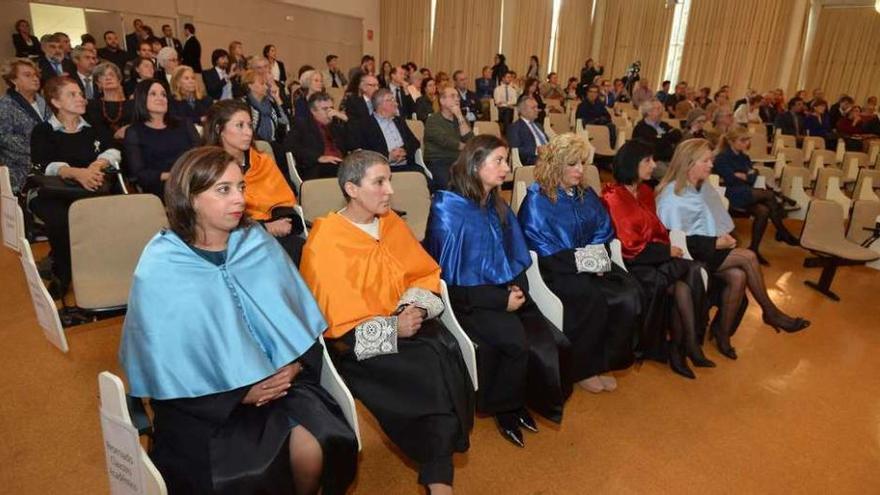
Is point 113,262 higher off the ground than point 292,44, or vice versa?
point 292,44

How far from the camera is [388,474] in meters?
2.24

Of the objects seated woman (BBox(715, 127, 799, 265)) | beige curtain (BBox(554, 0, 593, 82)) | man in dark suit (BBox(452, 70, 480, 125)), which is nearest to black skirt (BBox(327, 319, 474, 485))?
seated woman (BBox(715, 127, 799, 265))

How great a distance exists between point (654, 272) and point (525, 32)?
12.4 m

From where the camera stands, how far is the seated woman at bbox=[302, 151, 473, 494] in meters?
1.95

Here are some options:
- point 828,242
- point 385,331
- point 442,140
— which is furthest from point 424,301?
point 828,242

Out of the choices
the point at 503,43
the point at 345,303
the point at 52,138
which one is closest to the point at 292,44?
the point at 503,43

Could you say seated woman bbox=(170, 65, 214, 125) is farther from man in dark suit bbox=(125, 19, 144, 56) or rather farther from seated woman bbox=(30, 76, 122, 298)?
man in dark suit bbox=(125, 19, 144, 56)

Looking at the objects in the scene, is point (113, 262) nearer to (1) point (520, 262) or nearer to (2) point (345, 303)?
(2) point (345, 303)

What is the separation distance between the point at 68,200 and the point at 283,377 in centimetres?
244

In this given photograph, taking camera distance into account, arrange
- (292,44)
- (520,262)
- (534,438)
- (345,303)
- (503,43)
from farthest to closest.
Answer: (503,43)
(292,44)
(520,262)
(534,438)
(345,303)

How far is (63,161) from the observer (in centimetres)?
334

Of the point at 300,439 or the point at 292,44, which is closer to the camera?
the point at 300,439

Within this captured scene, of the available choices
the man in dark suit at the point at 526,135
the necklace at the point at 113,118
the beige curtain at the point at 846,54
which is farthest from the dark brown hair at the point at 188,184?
the beige curtain at the point at 846,54

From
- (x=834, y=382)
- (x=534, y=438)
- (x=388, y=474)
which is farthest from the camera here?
(x=834, y=382)
